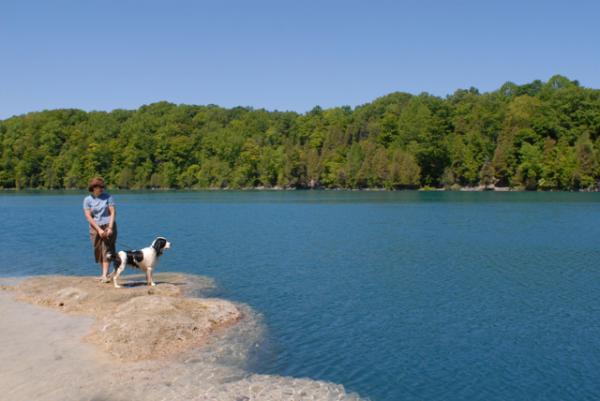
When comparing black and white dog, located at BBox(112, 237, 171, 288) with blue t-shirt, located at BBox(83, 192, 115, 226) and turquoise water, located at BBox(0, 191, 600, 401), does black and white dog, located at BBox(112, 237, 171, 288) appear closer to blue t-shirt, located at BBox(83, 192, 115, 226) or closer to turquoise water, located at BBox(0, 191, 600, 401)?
blue t-shirt, located at BBox(83, 192, 115, 226)

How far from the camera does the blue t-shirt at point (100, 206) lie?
55.8 feet

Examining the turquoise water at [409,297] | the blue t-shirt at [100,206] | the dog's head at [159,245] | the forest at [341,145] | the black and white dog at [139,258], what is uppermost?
the forest at [341,145]

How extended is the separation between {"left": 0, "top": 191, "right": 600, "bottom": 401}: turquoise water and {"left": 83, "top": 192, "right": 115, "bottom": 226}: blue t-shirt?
4.86 metres

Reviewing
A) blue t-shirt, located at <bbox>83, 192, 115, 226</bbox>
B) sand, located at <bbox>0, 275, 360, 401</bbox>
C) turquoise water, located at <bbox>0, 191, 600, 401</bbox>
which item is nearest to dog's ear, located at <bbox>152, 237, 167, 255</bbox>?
sand, located at <bbox>0, 275, 360, 401</bbox>

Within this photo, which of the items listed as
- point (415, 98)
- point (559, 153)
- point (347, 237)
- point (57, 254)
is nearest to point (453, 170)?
point (559, 153)

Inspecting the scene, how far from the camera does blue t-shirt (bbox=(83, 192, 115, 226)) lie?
1702cm

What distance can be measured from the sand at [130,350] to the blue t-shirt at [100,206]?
7.19ft

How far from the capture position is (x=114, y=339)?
12312mm

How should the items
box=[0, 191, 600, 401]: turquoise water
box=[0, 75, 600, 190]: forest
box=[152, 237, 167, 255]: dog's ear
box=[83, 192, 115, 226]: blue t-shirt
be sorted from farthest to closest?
box=[0, 75, 600, 190]: forest, box=[152, 237, 167, 255]: dog's ear, box=[83, 192, 115, 226]: blue t-shirt, box=[0, 191, 600, 401]: turquoise water

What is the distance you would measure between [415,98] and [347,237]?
128892 millimetres

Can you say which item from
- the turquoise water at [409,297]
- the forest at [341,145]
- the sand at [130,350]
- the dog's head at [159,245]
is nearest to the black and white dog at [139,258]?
the dog's head at [159,245]

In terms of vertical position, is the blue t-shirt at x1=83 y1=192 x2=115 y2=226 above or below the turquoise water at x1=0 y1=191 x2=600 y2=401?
above

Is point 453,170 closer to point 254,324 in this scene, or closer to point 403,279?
point 403,279

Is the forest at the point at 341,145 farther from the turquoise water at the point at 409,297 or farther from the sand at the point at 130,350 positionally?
the sand at the point at 130,350
